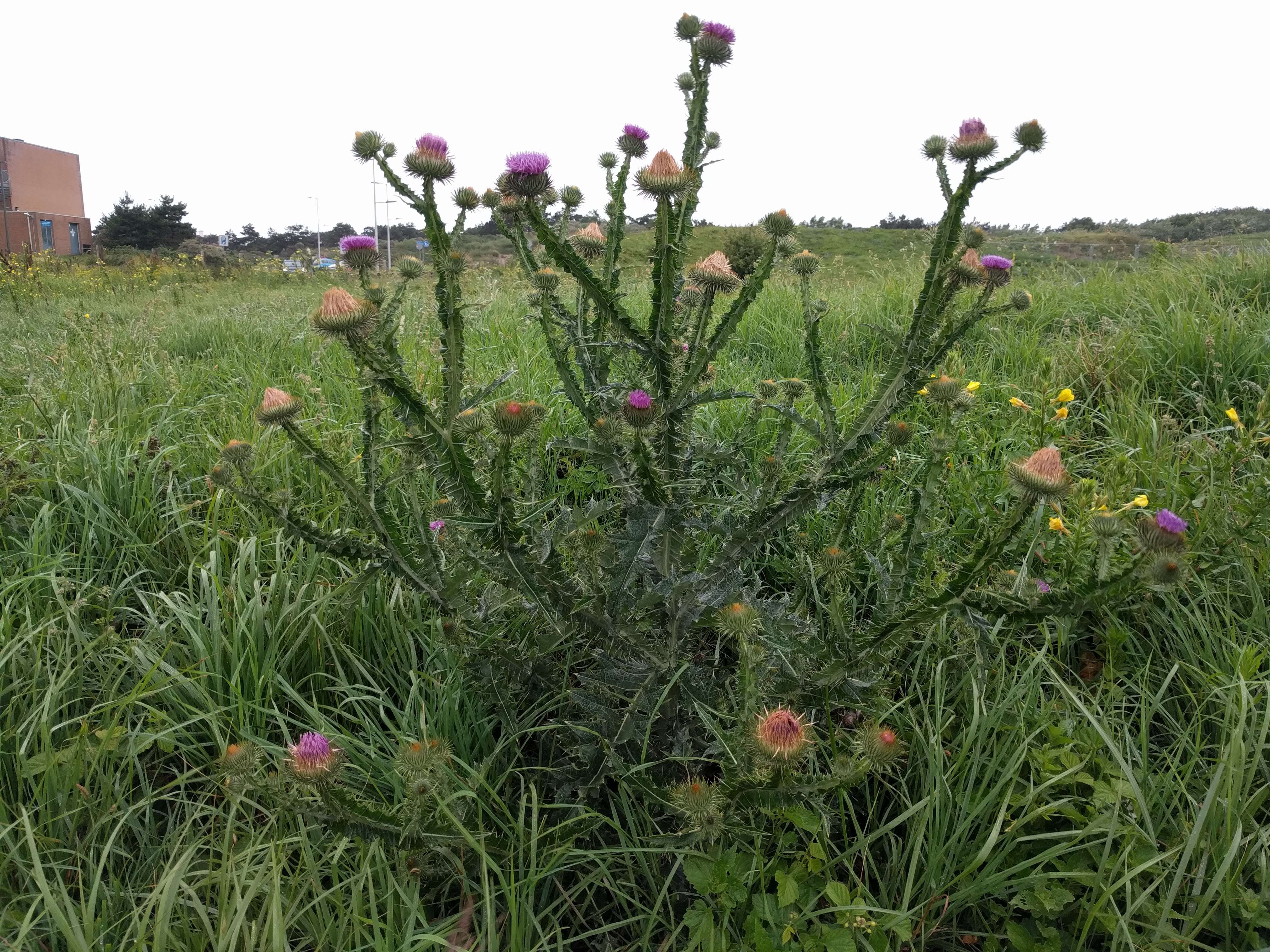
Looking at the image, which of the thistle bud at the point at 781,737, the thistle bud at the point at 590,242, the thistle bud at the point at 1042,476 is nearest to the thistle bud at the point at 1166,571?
the thistle bud at the point at 1042,476

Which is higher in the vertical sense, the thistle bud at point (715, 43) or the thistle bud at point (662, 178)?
the thistle bud at point (715, 43)

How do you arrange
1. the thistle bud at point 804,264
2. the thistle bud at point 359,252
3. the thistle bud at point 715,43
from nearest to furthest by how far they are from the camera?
the thistle bud at point 715,43, the thistle bud at point 359,252, the thistle bud at point 804,264

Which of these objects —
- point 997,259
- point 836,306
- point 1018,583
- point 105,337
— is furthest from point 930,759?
point 105,337

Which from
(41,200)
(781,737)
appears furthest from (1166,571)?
(41,200)

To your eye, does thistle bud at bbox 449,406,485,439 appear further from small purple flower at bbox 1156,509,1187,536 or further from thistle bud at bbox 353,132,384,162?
small purple flower at bbox 1156,509,1187,536

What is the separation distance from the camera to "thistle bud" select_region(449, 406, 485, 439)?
138cm

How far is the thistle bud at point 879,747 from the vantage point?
1.21m

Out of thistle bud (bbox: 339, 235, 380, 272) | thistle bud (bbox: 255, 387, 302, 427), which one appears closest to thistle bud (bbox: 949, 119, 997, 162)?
thistle bud (bbox: 339, 235, 380, 272)

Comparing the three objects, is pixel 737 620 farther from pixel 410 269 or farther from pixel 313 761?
pixel 410 269

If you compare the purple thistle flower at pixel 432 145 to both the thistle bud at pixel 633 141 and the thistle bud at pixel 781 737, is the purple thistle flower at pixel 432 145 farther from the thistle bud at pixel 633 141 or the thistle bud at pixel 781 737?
the thistle bud at pixel 781 737

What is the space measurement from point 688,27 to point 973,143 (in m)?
0.59

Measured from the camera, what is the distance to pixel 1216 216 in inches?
952

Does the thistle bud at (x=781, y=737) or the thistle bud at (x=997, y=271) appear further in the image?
the thistle bud at (x=997, y=271)

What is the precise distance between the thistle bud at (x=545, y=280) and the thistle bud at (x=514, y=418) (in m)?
0.33
